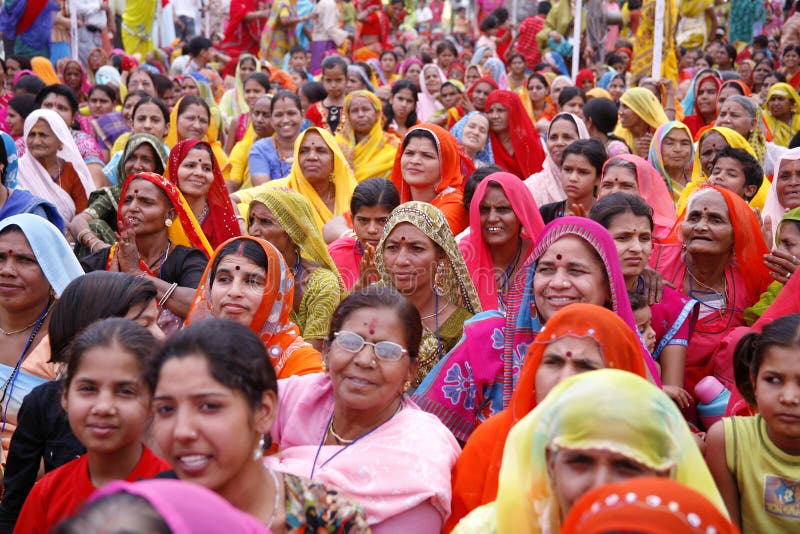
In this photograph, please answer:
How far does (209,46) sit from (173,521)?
1260 cm

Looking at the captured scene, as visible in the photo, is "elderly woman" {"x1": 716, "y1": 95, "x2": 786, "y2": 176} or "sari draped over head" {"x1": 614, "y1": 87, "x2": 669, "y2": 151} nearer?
"elderly woman" {"x1": 716, "y1": 95, "x2": 786, "y2": 176}

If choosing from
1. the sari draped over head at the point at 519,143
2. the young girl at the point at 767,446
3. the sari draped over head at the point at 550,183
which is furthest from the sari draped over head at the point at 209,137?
the young girl at the point at 767,446

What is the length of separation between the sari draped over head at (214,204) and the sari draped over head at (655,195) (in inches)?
85.9

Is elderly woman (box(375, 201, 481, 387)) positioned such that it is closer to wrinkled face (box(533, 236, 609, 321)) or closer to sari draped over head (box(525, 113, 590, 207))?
wrinkled face (box(533, 236, 609, 321))

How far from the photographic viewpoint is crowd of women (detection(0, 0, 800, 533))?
2.03 meters

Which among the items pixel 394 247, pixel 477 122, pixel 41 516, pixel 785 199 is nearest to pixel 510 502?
pixel 41 516

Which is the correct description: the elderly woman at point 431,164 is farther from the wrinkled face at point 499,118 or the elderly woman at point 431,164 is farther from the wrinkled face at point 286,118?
the wrinkled face at point 286,118

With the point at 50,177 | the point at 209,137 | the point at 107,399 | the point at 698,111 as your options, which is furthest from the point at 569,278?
the point at 698,111

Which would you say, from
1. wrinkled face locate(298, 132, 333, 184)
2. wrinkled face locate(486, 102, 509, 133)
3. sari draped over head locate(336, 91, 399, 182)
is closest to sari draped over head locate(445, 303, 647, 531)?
wrinkled face locate(298, 132, 333, 184)

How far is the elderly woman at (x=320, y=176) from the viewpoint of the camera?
21.4ft

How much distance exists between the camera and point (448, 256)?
13.0 feet

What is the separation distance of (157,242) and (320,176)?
6.76 ft

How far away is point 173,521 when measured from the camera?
1467 millimetres

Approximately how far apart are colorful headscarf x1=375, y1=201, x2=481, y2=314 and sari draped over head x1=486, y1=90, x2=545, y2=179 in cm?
411
